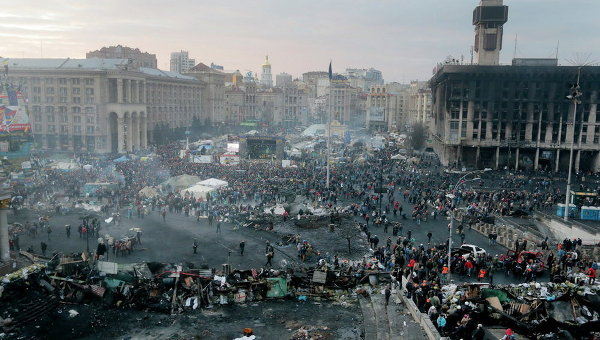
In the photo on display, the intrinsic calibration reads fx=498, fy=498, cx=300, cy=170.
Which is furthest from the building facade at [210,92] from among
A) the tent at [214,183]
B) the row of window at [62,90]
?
the tent at [214,183]

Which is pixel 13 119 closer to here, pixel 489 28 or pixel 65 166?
pixel 65 166

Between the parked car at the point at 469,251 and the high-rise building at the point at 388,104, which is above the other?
the high-rise building at the point at 388,104

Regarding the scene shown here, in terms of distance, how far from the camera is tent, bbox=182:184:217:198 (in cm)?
4403

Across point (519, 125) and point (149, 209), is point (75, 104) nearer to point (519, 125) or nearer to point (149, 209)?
point (149, 209)

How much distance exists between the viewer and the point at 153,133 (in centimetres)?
9962

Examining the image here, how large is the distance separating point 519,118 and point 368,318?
55152 mm

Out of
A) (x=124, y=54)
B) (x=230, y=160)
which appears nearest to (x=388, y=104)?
(x=124, y=54)

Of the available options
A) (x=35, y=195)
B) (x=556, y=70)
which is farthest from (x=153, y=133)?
(x=556, y=70)

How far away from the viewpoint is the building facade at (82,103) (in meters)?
79.9

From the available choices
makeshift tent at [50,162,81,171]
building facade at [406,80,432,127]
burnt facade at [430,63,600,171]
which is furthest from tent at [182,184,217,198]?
building facade at [406,80,432,127]

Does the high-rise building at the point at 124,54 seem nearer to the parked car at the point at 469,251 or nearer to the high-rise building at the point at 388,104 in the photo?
the high-rise building at the point at 388,104

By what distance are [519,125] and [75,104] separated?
67.5 metres

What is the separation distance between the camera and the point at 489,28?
79.5 meters

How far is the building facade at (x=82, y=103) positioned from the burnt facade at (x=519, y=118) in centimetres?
5048
